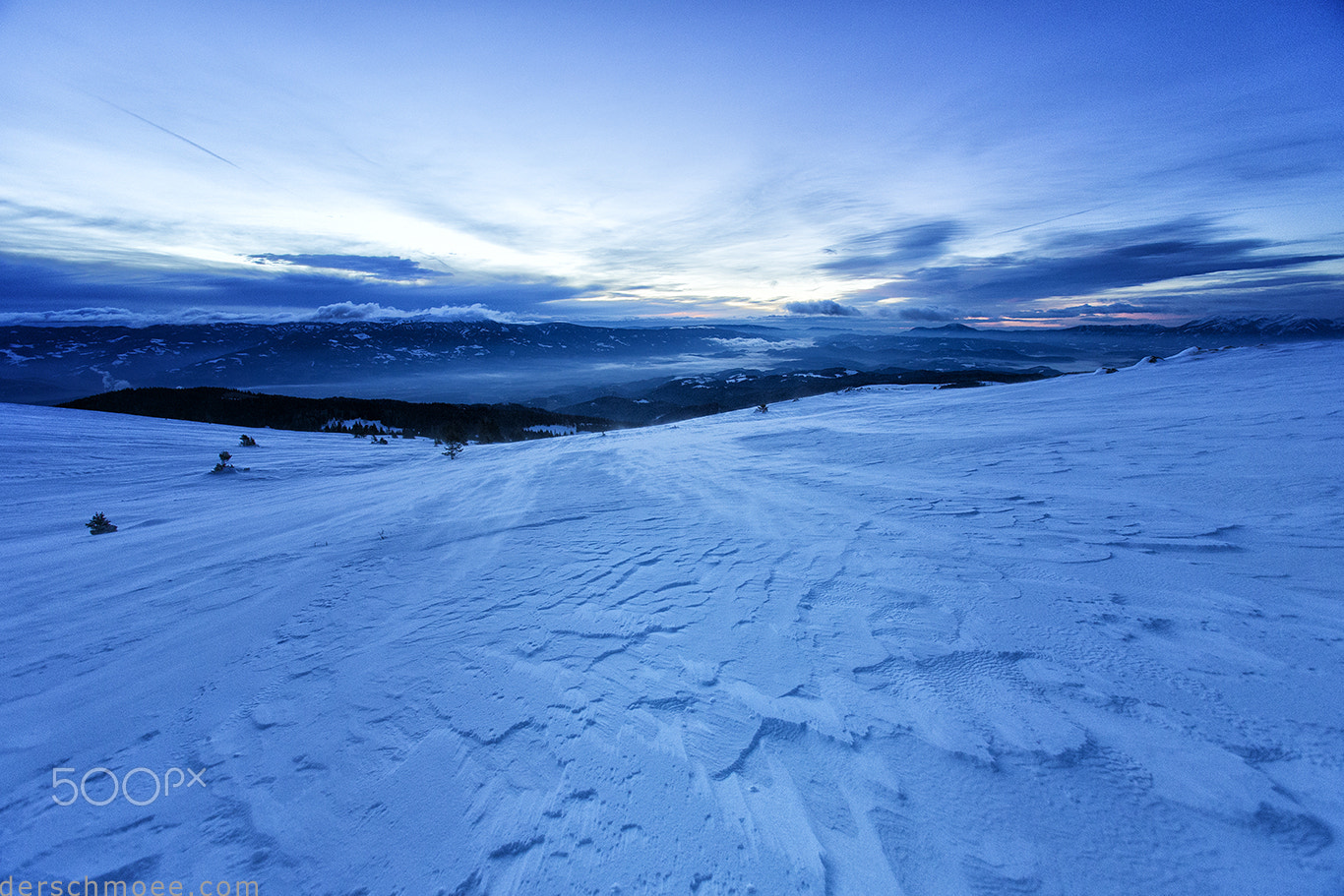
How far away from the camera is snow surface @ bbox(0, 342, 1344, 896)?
56.6 inches

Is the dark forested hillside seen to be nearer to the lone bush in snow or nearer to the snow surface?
the lone bush in snow

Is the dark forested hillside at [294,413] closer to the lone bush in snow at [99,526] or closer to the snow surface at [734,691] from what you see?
the lone bush in snow at [99,526]

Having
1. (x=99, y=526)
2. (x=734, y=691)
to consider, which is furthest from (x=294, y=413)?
(x=734, y=691)

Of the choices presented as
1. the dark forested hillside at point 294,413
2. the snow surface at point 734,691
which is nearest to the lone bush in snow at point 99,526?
the snow surface at point 734,691

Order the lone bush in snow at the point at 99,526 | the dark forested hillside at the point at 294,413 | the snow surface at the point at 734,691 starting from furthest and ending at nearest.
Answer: the dark forested hillside at the point at 294,413, the lone bush in snow at the point at 99,526, the snow surface at the point at 734,691

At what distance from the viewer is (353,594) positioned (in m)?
3.21

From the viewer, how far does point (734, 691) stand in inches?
82.0

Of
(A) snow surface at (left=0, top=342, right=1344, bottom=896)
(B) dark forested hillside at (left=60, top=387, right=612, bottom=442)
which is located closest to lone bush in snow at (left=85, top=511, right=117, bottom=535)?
(A) snow surface at (left=0, top=342, right=1344, bottom=896)

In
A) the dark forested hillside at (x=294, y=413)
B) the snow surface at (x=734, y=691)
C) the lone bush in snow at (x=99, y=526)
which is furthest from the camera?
the dark forested hillside at (x=294, y=413)

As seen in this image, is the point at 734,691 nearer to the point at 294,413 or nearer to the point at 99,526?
the point at 99,526

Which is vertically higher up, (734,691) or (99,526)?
(99,526)

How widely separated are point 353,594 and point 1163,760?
4223 millimetres

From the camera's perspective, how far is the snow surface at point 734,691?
1437mm

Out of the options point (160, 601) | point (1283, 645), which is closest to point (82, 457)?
point (160, 601)
